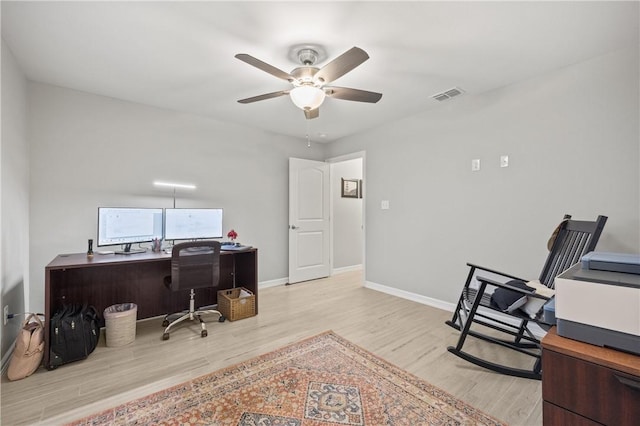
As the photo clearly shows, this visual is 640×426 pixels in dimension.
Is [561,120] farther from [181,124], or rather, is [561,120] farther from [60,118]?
[60,118]

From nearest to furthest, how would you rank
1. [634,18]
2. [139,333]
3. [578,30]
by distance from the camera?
[634,18]
[578,30]
[139,333]

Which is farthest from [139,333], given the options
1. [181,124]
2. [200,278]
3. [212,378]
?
[181,124]

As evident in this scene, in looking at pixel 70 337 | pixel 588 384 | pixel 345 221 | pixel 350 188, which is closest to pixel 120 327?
pixel 70 337

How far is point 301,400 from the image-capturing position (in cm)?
167

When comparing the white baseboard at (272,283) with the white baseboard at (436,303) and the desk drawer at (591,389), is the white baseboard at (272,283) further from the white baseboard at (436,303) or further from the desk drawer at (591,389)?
the desk drawer at (591,389)

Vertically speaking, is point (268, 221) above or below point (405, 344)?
above

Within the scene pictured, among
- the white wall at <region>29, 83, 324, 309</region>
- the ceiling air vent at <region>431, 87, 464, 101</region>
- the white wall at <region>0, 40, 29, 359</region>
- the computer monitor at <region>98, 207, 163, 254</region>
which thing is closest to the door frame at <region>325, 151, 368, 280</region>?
the white wall at <region>29, 83, 324, 309</region>

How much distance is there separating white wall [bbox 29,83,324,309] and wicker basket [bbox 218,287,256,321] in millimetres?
1034

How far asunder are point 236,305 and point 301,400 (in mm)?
→ 1461

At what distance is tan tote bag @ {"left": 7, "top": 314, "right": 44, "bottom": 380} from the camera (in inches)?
73.8

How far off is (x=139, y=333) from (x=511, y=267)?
360 cm

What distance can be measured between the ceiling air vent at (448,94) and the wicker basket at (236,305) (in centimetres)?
292

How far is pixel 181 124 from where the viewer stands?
11.3ft

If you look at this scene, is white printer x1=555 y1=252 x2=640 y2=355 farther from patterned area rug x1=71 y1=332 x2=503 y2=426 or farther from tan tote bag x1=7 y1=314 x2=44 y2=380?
tan tote bag x1=7 y1=314 x2=44 y2=380
